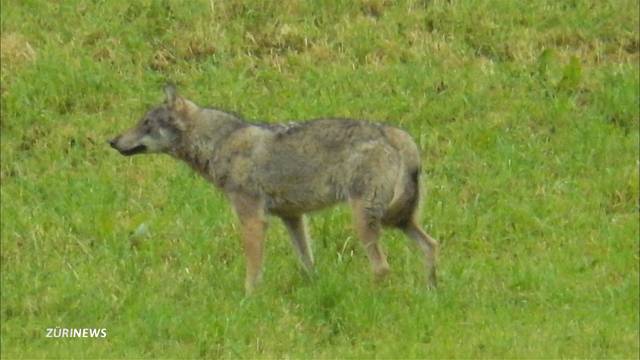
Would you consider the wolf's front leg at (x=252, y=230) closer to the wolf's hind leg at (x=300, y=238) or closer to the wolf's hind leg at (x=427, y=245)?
the wolf's hind leg at (x=300, y=238)

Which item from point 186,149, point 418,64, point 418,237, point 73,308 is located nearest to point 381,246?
point 418,237

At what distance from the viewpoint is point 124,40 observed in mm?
16859

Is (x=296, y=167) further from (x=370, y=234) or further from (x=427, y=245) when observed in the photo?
(x=427, y=245)

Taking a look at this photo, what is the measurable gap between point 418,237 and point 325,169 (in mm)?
880

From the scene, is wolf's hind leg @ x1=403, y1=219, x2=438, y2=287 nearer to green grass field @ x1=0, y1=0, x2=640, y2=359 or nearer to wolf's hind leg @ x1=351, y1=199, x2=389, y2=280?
green grass field @ x1=0, y1=0, x2=640, y2=359

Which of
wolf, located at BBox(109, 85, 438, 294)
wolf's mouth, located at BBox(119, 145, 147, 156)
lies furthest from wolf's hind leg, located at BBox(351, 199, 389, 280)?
wolf's mouth, located at BBox(119, 145, 147, 156)

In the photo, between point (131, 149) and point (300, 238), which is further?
point (131, 149)

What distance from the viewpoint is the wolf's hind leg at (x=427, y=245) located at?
11562mm

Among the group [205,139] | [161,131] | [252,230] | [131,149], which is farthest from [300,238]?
[131,149]

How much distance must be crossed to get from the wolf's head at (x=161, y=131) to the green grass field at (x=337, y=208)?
70 cm

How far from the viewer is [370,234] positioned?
1138 cm

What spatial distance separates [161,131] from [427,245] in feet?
7.79

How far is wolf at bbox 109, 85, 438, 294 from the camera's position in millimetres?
11414

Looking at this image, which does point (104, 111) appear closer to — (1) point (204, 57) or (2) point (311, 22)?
(1) point (204, 57)
